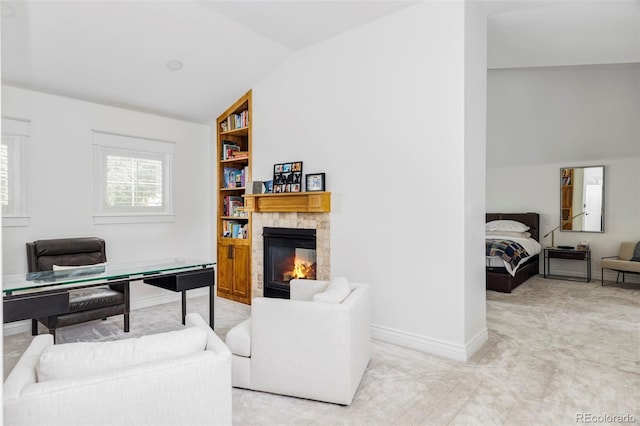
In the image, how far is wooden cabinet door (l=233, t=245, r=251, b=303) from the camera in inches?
197

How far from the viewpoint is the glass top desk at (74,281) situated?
252cm

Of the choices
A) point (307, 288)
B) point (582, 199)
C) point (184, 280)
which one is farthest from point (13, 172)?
point (582, 199)

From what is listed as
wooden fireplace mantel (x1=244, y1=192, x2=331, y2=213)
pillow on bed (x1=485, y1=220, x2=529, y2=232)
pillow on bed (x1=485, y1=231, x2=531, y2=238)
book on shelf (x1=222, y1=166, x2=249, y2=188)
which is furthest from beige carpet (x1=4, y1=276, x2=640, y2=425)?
pillow on bed (x1=485, y1=220, x2=529, y2=232)

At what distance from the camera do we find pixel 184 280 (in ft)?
11.1

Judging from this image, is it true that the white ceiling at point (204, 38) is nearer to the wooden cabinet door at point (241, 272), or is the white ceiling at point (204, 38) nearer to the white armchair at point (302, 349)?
the wooden cabinet door at point (241, 272)

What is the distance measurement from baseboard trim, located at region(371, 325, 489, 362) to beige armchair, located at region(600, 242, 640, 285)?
360cm

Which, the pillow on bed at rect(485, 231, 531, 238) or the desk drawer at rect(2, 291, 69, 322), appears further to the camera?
the pillow on bed at rect(485, 231, 531, 238)

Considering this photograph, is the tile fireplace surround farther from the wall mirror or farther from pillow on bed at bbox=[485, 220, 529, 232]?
the wall mirror

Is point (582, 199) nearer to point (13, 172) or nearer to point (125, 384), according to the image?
point (125, 384)

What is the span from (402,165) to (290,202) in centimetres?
142

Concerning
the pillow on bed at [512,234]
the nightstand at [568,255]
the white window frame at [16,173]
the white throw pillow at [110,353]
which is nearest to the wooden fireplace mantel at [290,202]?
the white window frame at [16,173]

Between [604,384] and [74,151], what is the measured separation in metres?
5.34

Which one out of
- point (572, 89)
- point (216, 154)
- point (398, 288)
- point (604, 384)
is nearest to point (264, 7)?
point (216, 154)

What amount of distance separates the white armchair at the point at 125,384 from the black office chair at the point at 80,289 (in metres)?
2.14
